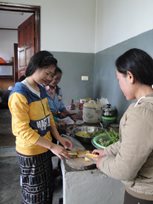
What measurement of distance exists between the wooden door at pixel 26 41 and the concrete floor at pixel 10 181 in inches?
60.9

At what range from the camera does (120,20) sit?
2.13m

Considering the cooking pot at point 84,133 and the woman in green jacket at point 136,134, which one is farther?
the cooking pot at point 84,133

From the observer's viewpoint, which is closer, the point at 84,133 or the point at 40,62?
the point at 40,62

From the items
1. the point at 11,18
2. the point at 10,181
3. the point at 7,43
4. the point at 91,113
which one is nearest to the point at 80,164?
the point at 91,113

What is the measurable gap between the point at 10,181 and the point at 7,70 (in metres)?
5.51

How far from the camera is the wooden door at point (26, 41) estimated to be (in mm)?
3172

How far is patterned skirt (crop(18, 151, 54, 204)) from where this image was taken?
52.2 inches

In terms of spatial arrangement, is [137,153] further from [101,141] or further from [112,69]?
[112,69]

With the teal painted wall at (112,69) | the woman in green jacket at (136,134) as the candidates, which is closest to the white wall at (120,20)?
the teal painted wall at (112,69)

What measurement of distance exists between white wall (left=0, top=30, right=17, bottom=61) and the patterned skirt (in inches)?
263

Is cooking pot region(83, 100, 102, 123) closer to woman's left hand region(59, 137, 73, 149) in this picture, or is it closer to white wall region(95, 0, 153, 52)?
woman's left hand region(59, 137, 73, 149)

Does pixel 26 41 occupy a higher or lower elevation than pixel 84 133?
higher

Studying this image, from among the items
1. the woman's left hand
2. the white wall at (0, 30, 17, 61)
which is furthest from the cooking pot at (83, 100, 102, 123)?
the white wall at (0, 30, 17, 61)

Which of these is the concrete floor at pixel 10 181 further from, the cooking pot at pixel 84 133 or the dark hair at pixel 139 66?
the dark hair at pixel 139 66
